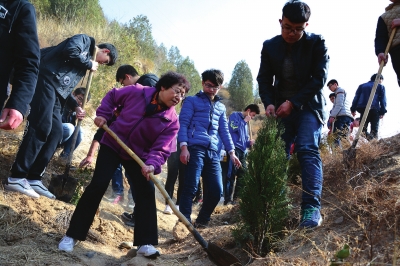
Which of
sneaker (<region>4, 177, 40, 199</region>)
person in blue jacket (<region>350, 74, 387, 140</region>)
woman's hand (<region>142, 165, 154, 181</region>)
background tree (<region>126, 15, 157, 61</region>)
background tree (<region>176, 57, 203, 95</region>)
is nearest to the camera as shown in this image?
woman's hand (<region>142, 165, 154, 181</region>)

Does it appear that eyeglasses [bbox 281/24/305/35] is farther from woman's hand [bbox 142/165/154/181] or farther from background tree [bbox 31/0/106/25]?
background tree [bbox 31/0/106/25]

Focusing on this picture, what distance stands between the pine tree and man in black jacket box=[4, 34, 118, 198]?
251 cm

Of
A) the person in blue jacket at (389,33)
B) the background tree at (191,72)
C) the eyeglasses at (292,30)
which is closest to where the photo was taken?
the eyeglasses at (292,30)

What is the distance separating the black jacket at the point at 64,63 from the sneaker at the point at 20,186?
113cm

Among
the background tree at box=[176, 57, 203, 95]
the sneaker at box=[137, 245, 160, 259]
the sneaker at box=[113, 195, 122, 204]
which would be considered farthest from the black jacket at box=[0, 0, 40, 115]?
the background tree at box=[176, 57, 203, 95]

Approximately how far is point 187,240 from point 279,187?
1.60m

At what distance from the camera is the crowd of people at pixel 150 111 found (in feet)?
9.23

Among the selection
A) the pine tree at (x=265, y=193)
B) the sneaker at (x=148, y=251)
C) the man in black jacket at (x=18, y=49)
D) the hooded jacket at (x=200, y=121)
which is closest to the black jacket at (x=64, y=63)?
the hooded jacket at (x=200, y=121)

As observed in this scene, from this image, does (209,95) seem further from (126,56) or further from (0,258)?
(126,56)

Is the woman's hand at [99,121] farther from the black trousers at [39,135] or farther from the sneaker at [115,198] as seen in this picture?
the sneaker at [115,198]

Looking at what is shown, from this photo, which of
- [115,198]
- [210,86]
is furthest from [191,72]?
[210,86]

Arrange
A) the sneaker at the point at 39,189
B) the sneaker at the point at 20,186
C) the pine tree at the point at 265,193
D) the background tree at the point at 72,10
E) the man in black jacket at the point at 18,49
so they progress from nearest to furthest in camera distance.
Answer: the man in black jacket at the point at 18,49
the pine tree at the point at 265,193
the sneaker at the point at 20,186
the sneaker at the point at 39,189
the background tree at the point at 72,10

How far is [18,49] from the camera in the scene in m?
2.77

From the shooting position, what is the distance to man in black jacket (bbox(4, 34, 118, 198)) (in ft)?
14.4
